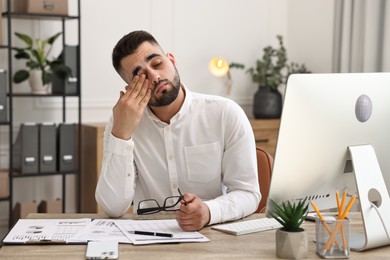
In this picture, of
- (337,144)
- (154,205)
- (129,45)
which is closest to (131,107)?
(129,45)

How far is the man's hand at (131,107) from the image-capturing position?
2223 millimetres

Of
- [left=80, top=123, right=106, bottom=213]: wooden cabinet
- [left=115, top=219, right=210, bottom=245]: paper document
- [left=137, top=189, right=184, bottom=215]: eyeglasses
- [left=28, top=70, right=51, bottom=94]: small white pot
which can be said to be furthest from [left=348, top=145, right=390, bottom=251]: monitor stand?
[left=28, top=70, right=51, bottom=94]: small white pot

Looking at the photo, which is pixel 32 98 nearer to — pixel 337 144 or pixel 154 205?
pixel 154 205

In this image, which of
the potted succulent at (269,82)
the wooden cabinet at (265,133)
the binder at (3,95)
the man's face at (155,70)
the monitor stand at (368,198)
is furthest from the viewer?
the potted succulent at (269,82)

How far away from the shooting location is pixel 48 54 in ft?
14.6

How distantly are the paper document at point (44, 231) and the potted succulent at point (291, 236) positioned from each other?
1.81ft

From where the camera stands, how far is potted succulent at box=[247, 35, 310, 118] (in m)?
4.91

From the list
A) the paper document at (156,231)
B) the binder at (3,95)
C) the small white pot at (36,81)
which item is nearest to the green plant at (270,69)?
the small white pot at (36,81)

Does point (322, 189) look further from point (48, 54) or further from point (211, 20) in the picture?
point (211, 20)

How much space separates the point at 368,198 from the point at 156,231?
1.91 feet

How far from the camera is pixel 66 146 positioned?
4.20m

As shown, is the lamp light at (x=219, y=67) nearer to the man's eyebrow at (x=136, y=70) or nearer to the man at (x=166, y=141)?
the man at (x=166, y=141)

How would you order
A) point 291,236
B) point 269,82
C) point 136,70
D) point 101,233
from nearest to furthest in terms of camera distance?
point 291,236, point 101,233, point 136,70, point 269,82

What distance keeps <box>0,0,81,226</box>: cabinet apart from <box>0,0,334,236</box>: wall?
21 mm
